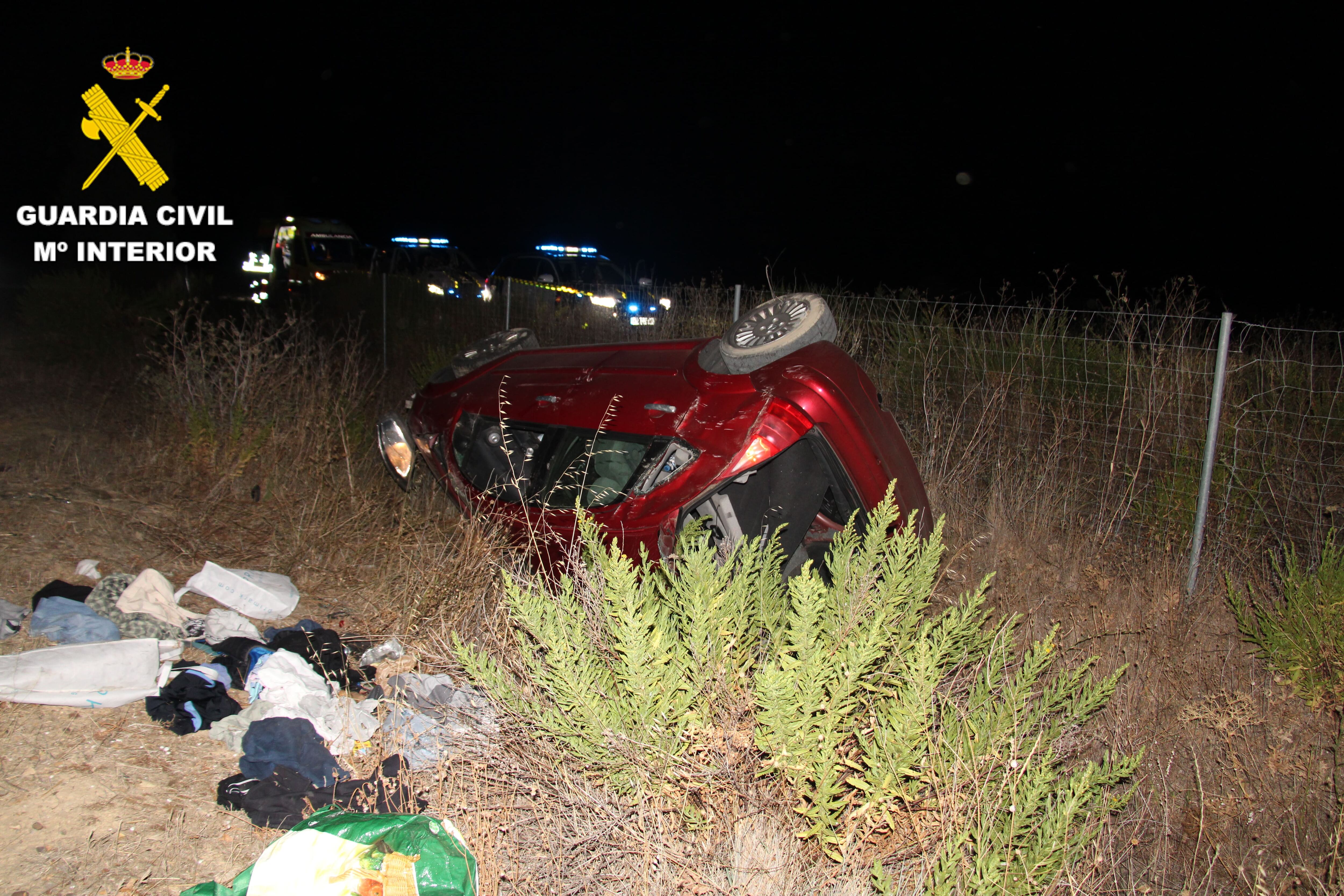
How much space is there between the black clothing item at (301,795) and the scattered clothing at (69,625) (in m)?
1.26

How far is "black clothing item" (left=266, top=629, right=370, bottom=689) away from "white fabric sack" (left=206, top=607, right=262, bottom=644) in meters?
0.17

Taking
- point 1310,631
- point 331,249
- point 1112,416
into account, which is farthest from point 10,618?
point 331,249

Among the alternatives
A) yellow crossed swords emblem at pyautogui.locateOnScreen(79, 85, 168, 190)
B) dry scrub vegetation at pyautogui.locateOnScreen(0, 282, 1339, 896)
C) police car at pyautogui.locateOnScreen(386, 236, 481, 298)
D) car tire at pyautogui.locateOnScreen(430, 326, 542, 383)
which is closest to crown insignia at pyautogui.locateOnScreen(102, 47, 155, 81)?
yellow crossed swords emblem at pyautogui.locateOnScreen(79, 85, 168, 190)

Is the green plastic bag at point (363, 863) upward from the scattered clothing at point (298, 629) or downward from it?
upward

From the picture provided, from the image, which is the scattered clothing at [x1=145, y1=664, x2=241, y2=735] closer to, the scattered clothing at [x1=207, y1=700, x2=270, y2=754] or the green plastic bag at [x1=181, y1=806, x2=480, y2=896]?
the scattered clothing at [x1=207, y1=700, x2=270, y2=754]

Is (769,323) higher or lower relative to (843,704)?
higher

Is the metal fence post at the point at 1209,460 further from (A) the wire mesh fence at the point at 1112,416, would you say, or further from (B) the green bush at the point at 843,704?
(B) the green bush at the point at 843,704

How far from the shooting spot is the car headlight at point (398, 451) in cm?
427

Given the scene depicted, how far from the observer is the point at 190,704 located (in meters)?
3.19

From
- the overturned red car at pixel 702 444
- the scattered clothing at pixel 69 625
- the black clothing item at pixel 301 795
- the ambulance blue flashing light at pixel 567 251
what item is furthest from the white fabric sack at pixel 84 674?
the ambulance blue flashing light at pixel 567 251

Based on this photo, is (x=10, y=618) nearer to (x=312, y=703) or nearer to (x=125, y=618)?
(x=125, y=618)

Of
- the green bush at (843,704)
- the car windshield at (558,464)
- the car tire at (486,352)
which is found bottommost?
the green bush at (843,704)

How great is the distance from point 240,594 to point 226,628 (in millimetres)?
286

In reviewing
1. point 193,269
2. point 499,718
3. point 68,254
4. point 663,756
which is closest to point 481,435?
point 499,718
